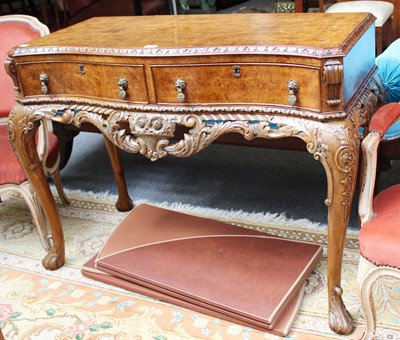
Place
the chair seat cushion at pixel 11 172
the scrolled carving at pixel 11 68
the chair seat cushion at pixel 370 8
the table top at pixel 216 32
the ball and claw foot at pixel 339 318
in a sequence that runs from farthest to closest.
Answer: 1. the chair seat cushion at pixel 370 8
2. the chair seat cushion at pixel 11 172
3. the scrolled carving at pixel 11 68
4. the ball and claw foot at pixel 339 318
5. the table top at pixel 216 32

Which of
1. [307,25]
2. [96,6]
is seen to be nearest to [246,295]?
[307,25]

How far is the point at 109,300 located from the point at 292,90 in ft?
3.29

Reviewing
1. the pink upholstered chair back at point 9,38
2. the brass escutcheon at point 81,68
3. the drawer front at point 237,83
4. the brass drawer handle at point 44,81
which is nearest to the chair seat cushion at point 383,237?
the drawer front at point 237,83

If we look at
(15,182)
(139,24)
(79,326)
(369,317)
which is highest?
(139,24)

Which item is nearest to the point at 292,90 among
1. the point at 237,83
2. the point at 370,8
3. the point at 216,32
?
the point at 237,83

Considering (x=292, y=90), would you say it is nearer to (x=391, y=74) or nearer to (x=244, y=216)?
(x=391, y=74)

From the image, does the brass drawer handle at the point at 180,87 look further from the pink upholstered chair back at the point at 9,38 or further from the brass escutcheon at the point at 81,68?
the pink upholstered chair back at the point at 9,38

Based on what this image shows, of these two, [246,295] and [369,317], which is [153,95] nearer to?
[246,295]

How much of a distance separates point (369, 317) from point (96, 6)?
350 centimetres

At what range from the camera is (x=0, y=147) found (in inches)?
89.9

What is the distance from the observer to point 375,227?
1471 mm

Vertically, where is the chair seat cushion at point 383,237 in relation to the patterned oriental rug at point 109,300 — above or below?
above

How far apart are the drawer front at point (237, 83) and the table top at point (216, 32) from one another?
0.20ft

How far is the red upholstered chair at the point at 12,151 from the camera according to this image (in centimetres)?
217
